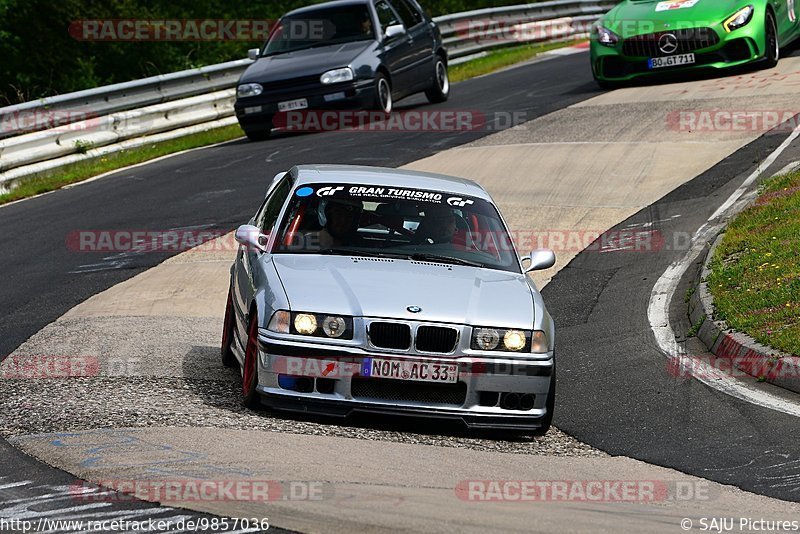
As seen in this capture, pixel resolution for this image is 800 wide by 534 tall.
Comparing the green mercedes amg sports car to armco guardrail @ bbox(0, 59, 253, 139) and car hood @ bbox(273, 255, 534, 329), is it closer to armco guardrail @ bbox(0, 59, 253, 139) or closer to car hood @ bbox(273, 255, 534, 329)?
armco guardrail @ bbox(0, 59, 253, 139)

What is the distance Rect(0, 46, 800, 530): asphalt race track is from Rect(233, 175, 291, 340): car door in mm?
1889

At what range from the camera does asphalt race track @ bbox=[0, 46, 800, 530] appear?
7664 mm

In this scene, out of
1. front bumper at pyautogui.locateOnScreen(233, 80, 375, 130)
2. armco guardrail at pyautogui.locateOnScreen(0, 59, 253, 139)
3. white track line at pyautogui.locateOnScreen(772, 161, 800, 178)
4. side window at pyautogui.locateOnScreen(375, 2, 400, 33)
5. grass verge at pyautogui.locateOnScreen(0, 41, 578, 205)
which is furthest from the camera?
side window at pyautogui.locateOnScreen(375, 2, 400, 33)

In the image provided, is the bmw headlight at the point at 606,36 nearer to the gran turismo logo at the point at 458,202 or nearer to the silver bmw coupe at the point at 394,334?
the gran turismo logo at the point at 458,202

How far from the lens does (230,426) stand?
734 cm

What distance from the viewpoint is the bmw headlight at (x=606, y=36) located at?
2022cm

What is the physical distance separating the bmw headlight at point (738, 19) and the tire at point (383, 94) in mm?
5109

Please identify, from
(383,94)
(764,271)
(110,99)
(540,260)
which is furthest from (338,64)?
(540,260)

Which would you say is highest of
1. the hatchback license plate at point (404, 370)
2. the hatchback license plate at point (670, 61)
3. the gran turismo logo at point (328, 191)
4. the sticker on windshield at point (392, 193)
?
the gran turismo logo at point (328, 191)

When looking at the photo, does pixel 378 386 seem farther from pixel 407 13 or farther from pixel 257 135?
pixel 407 13

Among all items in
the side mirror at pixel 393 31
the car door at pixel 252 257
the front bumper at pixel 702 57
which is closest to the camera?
the car door at pixel 252 257

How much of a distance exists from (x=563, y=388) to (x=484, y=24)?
23554 mm
